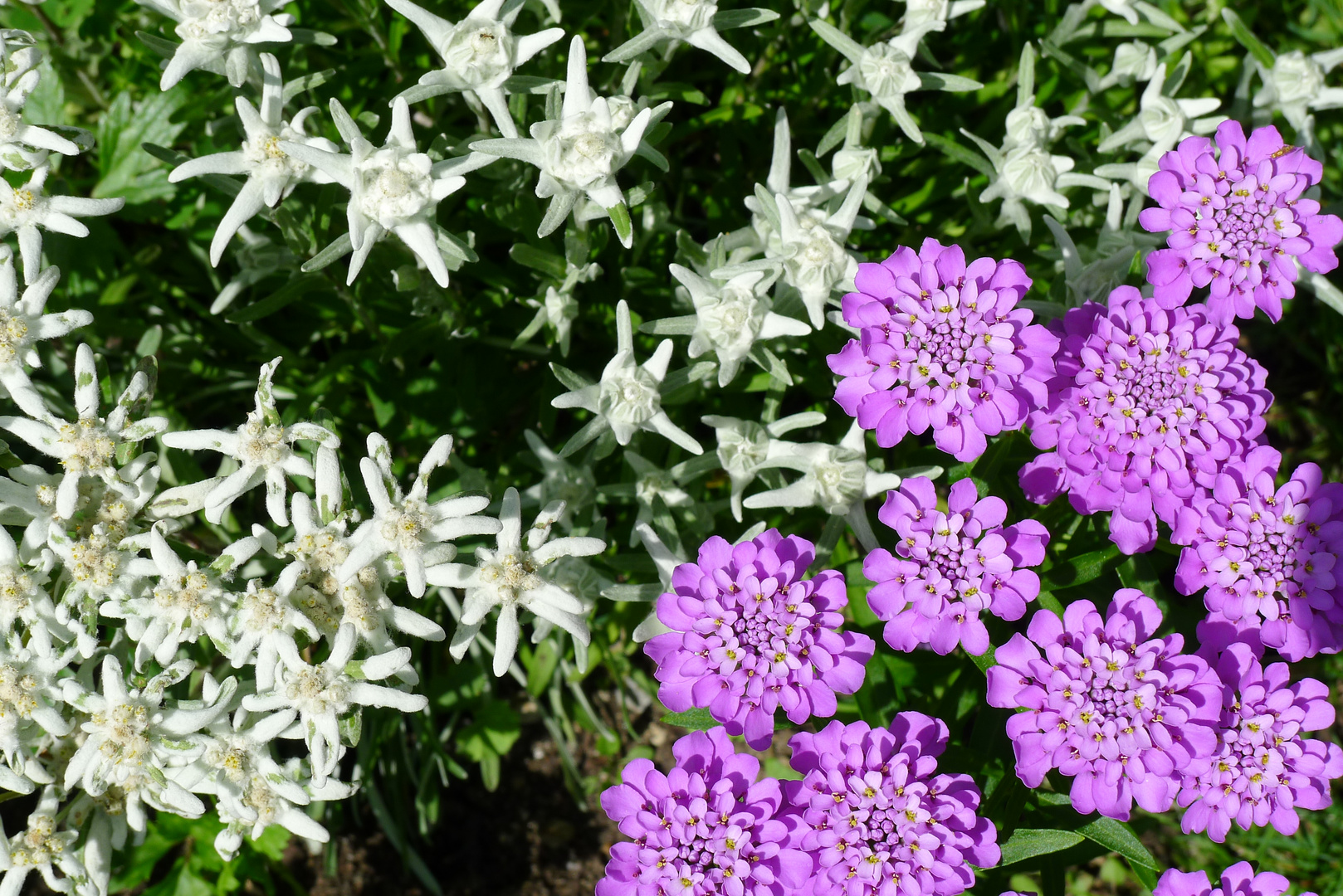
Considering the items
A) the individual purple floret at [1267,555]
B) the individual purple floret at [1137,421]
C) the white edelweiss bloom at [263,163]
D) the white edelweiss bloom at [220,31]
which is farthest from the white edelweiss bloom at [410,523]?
the individual purple floret at [1267,555]

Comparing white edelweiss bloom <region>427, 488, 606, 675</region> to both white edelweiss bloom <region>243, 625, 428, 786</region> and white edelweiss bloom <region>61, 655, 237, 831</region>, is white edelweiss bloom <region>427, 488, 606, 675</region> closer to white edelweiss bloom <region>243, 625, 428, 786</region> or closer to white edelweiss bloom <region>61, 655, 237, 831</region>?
white edelweiss bloom <region>243, 625, 428, 786</region>

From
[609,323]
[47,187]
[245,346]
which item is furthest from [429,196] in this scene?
[47,187]

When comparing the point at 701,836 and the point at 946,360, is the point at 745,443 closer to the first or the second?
the point at 946,360

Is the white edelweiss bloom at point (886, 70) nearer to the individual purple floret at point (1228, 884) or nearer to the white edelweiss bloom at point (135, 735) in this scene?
the individual purple floret at point (1228, 884)

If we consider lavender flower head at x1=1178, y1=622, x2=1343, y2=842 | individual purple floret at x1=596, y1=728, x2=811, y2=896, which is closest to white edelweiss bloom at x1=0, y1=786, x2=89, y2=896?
individual purple floret at x1=596, y1=728, x2=811, y2=896

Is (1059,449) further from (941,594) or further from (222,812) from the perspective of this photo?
(222,812)

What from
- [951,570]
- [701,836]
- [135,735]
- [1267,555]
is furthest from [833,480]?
[135,735]

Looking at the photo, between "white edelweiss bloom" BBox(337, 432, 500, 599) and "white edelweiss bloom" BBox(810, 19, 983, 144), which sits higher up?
"white edelweiss bloom" BBox(810, 19, 983, 144)

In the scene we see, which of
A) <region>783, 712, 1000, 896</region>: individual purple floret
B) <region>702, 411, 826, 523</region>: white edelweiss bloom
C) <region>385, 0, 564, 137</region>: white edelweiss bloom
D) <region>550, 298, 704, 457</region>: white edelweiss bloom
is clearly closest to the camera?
<region>783, 712, 1000, 896</region>: individual purple floret
